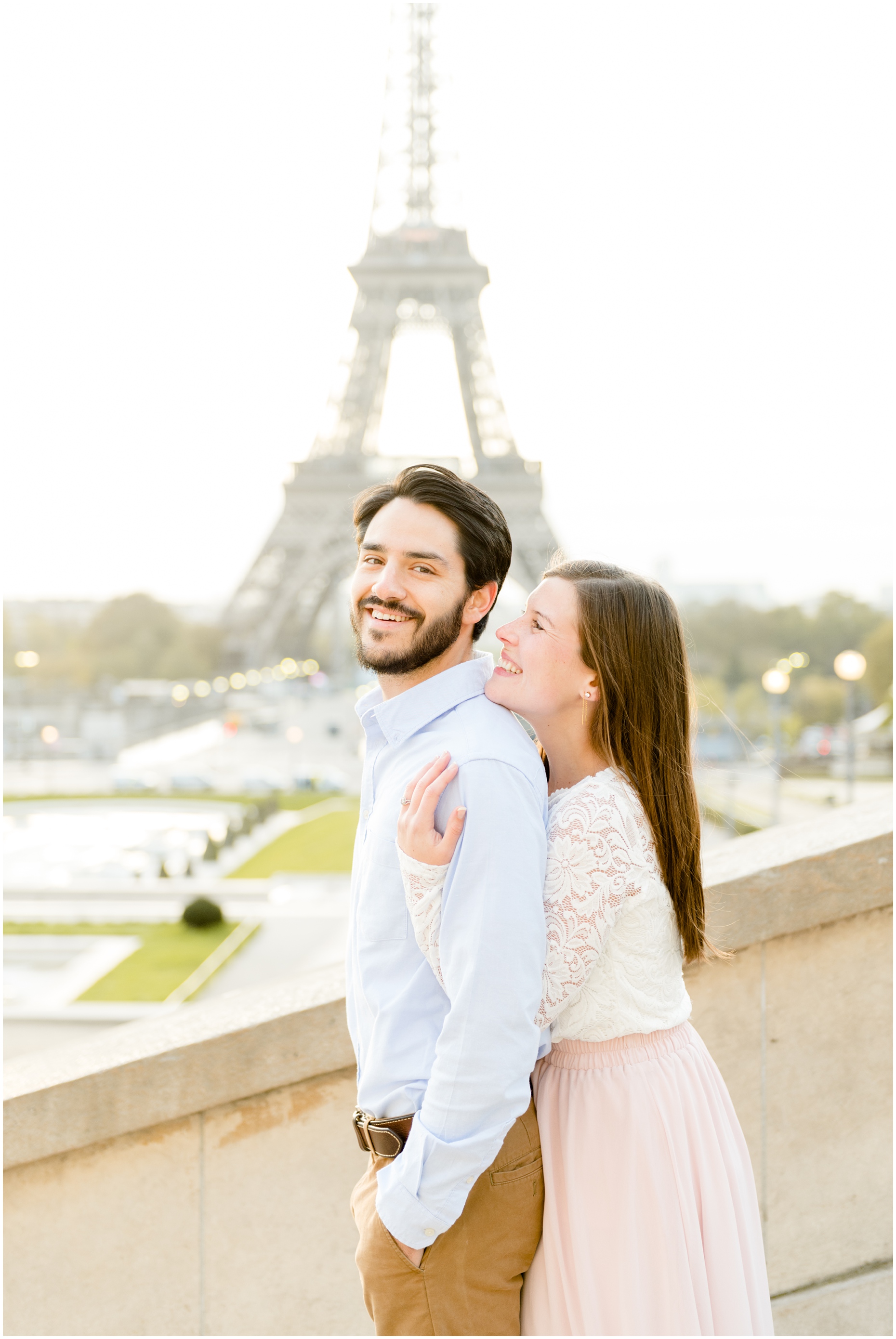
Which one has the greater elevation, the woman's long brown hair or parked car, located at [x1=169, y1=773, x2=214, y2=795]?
the woman's long brown hair

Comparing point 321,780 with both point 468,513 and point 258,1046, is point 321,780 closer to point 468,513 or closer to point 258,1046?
point 258,1046

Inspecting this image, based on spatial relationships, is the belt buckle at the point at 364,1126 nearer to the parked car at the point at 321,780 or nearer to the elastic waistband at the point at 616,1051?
the elastic waistband at the point at 616,1051

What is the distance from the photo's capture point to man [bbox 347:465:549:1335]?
1.48m

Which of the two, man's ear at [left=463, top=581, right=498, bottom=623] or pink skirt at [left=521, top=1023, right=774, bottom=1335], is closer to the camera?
pink skirt at [left=521, top=1023, right=774, bottom=1335]

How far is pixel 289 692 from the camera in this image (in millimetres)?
45062

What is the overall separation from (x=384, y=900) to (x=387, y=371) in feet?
106

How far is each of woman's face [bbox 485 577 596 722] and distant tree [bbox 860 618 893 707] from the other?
33.5 meters

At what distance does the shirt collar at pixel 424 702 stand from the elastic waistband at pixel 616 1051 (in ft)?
1.93

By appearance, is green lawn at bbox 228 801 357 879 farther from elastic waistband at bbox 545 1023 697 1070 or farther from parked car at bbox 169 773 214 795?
elastic waistband at bbox 545 1023 697 1070

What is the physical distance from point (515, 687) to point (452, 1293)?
96cm

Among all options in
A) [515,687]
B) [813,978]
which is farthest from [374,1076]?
[813,978]

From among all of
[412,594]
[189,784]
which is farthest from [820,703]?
[412,594]

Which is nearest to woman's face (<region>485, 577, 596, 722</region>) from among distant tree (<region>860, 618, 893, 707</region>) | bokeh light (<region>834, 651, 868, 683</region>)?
bokeh light (<region>834, 651, 868, 683</region>)

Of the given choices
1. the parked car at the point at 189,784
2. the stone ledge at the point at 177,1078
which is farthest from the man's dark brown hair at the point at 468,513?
the parked car at the point at 189,784
